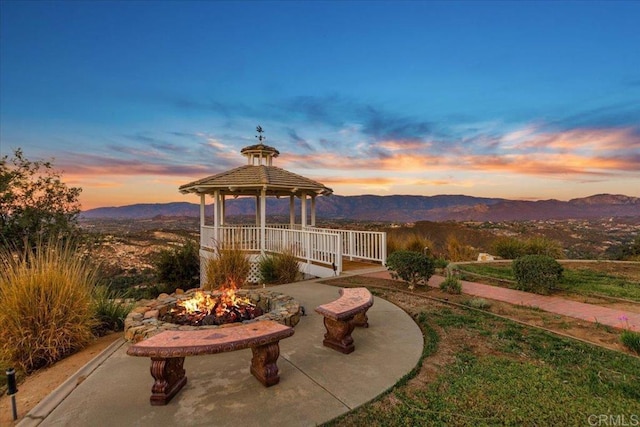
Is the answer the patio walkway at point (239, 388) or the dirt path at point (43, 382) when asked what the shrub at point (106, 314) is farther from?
the patio walkway at point (239, 388)

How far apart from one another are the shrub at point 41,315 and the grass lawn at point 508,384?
395 centimetres

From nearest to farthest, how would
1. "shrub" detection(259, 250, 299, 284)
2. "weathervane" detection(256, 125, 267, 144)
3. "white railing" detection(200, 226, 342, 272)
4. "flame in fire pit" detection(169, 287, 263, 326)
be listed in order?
"flame in fire pit" detection(169, 287, 263, 326), "shrub" detection(259, 250, 299, 284), "white railing" detection(200, 226, 342, 272), "weathervane" detection(256, 125, 267, 144)

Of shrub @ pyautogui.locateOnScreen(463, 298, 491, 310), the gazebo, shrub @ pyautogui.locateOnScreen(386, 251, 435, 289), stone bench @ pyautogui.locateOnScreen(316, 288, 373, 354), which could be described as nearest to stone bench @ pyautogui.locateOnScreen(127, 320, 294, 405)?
stone bench @ pyautogui.locateOnScreen(316, 288, 373, 354)

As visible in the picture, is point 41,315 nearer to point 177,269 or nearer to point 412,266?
point 412,266

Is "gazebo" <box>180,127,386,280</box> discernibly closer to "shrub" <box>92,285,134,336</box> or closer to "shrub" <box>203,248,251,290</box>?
"shrub" <box>203,248,251,290</box>

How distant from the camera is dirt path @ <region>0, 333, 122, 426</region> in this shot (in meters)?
2.84

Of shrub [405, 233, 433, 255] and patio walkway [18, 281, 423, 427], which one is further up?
shrub [405, 233, 433, 255]

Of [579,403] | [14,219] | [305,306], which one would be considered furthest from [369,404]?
[14,219]

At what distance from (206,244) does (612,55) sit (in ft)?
56.6

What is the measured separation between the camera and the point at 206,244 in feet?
43.9

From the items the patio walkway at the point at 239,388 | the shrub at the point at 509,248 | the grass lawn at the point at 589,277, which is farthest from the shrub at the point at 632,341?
the shrub at the point at 509,248

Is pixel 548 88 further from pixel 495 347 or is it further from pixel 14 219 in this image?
pixel 14 219

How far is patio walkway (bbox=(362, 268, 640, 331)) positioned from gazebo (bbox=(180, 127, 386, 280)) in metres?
2.86

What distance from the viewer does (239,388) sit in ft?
9.76
